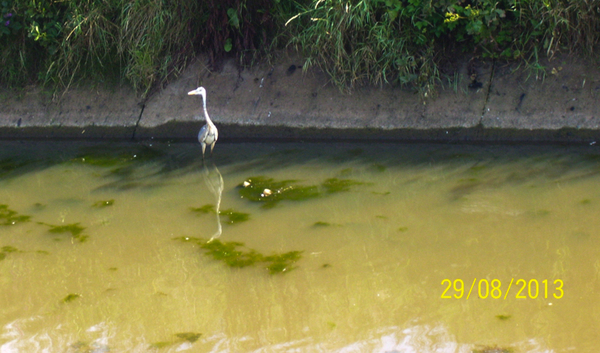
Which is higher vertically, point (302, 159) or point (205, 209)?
point (302, 159)

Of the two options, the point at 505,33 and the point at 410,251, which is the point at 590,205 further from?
the point at 505,33

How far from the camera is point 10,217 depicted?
195 inches

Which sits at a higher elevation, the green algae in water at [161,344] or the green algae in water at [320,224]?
the green algae in water at [320,224]

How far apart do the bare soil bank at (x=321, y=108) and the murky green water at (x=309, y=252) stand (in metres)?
0.35

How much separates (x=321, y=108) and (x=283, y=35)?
1.01 metres

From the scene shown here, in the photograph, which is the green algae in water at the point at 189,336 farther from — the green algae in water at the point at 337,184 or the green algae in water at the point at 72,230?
the green algae in water at the point at 337,184

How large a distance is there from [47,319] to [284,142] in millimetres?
3292

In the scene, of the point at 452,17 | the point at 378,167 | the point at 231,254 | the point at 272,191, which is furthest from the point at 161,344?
the point at 452,17

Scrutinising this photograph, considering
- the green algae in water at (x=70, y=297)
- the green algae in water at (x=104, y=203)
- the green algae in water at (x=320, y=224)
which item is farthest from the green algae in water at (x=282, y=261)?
the green algae in water at (x=104, y=203)

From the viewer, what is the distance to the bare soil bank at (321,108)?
19.8 ft

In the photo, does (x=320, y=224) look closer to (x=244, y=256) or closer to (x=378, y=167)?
(x=244, y=256)

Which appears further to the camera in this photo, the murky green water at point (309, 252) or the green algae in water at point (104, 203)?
the green algae in water at point (104, 203)

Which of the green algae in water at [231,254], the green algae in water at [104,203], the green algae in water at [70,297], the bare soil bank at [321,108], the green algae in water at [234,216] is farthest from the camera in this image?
the bare soil bank at [321,108]

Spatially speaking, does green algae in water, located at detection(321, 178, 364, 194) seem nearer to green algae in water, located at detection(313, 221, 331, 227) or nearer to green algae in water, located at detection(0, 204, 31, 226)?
green algae in water, located at detection(313, 221, 331, 227)
